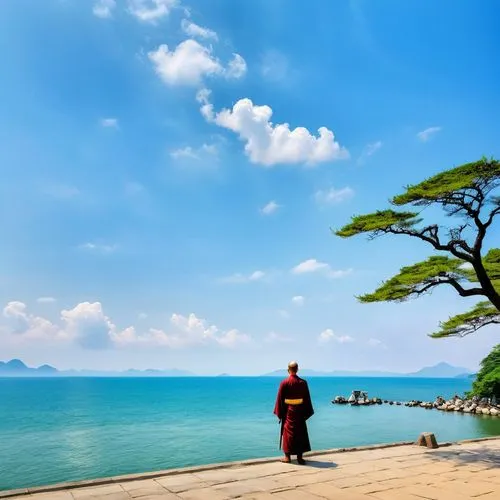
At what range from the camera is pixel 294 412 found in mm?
7848

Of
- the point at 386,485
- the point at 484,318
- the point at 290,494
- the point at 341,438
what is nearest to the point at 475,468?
the point at 386,485

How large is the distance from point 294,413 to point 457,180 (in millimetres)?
6505

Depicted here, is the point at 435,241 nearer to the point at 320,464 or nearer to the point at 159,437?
the point at 320,464

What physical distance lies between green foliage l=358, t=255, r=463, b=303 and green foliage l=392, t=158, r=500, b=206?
2.21m

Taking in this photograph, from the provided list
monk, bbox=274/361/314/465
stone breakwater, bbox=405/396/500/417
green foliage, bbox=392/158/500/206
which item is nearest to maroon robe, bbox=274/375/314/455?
monk, bbox=274/361/314/465

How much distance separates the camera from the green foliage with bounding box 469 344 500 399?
37.6 meters

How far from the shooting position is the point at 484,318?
1513cm

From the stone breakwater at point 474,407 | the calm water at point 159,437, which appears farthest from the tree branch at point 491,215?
the stone breakwater at point 474,407

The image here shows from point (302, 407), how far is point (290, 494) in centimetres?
206

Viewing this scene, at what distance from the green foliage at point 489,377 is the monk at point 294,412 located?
36.1 metres

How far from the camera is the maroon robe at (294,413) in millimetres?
7781

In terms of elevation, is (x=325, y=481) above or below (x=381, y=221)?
below

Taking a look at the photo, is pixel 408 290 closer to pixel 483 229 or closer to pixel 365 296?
pixel 365 296

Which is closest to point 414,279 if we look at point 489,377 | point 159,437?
point 159,437
